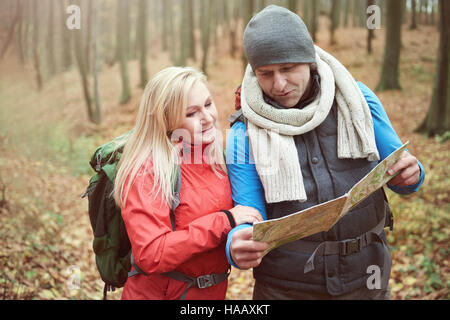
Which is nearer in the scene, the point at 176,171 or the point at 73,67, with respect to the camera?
the point at 176,171

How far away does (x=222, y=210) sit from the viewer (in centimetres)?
173

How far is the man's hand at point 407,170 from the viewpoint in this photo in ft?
5.25

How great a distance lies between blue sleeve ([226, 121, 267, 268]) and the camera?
1744mm

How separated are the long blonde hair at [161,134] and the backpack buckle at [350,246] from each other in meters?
0.75

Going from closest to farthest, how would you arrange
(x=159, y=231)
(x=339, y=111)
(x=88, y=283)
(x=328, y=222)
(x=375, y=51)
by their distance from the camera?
(x=328, y=222) → (x=159, y=231) → (x=339, y=111) → (x=88, y=283) → (x=375, y=51)

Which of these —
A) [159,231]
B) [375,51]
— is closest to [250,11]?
[375,51]

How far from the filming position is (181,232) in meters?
1.63

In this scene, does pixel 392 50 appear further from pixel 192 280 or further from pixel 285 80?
pixel 192 280

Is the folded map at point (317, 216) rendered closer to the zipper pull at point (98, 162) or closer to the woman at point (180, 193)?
the woman at point (180, 193)

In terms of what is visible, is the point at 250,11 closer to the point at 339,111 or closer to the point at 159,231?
the point at 339,111

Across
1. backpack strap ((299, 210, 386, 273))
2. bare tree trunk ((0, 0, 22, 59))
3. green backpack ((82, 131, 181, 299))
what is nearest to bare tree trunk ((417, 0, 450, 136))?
backpack strap ((299, 210, 386, 273))

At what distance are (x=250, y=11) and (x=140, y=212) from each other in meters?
7.01

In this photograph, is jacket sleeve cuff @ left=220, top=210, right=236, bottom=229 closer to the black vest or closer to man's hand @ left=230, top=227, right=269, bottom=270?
man's hand @ left=230, top=227, right=269, bottom=270

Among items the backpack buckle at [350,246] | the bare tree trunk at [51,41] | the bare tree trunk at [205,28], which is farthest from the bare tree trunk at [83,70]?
the backpack buckle at [350,246]
